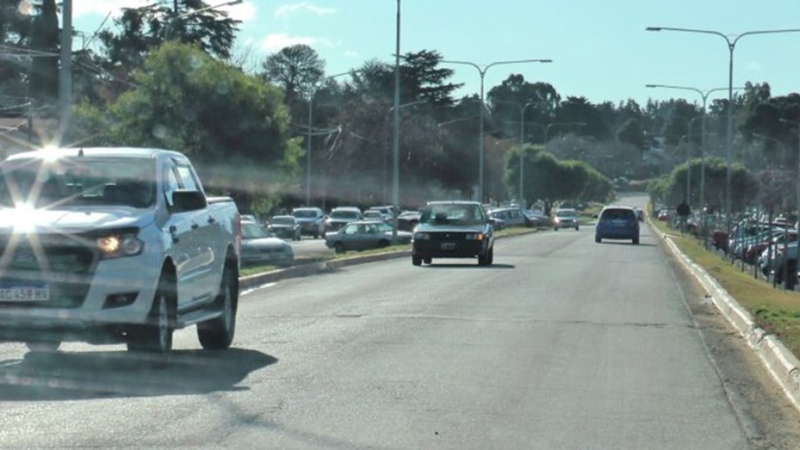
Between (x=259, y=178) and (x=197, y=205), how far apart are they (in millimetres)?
25637

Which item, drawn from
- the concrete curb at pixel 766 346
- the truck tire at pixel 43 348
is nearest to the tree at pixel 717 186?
the concrete curb at pixel 766 346

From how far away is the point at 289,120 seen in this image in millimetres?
41156

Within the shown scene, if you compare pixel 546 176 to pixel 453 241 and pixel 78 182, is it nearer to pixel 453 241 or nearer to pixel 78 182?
pixel 453 241

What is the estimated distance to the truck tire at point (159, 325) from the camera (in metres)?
12.5

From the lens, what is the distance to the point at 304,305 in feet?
67.7

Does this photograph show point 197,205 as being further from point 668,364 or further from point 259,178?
point 259,178

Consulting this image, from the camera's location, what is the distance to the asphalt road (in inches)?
382

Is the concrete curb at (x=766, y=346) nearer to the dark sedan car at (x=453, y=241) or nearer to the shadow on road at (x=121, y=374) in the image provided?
the shadow on road at (x=121, y=374)

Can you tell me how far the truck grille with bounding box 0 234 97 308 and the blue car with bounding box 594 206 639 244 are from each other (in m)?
49.4

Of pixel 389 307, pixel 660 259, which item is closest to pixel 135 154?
pixel 389 307

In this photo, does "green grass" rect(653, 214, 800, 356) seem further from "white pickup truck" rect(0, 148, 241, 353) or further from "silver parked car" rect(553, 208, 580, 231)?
"silver parked car" rect(553, 208, 580, 231)

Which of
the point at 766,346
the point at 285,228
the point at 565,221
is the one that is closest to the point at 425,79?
the point at 565,221

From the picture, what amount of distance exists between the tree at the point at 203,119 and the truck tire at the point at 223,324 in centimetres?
2262

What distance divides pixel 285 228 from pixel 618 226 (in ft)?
48.2
